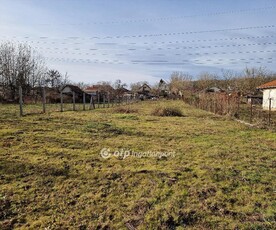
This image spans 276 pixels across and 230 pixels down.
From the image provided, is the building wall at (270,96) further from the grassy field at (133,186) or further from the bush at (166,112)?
the grassy field at (133,186)

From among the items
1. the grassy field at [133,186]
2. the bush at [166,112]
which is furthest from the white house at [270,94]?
the grassy field at [133,186]

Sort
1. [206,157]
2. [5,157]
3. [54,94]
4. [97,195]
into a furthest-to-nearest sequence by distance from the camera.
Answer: [54,94]
[206,157]
[5,157]
[97,195]

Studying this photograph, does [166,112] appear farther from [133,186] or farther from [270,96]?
[270,96]

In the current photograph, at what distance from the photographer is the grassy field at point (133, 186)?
270cm

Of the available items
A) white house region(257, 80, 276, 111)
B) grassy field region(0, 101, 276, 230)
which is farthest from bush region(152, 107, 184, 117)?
white house region(257, 80, 276, 111)

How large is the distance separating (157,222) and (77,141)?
376 cm

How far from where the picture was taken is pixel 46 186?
11.4 feet

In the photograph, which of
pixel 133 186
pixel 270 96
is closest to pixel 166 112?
pixel 133 186

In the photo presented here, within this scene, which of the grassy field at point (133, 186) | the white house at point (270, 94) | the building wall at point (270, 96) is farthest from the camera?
the white house at point (270, 94)

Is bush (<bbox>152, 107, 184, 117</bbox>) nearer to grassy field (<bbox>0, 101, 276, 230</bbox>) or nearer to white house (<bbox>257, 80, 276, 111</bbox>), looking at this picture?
grassy field (<bbox>0, 101, 276, 230</bbox>)

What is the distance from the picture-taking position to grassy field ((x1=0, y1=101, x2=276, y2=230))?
270cm

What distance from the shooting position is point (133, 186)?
3.56m

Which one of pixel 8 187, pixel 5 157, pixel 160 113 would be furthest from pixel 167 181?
pixel 160 113

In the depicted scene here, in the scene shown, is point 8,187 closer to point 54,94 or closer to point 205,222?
point 205,222
